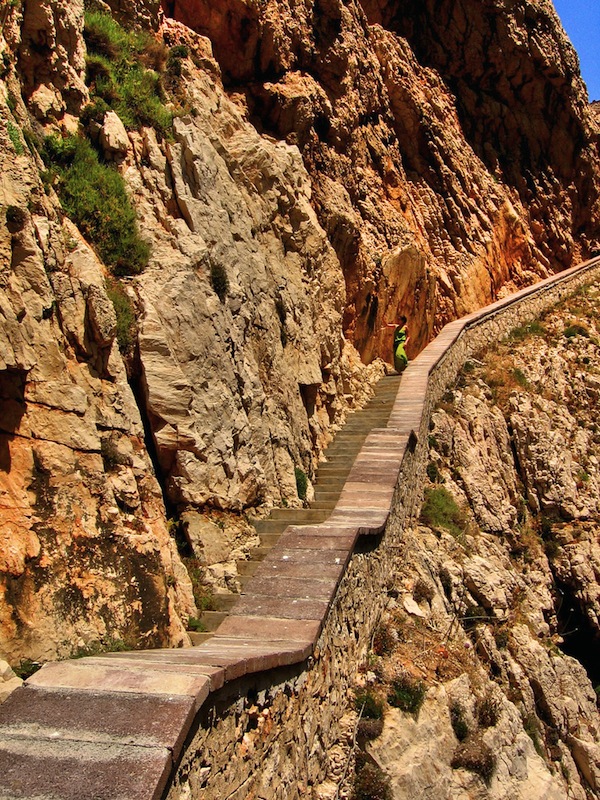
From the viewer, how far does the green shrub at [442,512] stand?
386 inches

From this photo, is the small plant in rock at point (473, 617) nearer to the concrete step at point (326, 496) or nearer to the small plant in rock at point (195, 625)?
the concrete step at point (326, 496)

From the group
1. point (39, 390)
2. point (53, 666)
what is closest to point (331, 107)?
point (39, 390)

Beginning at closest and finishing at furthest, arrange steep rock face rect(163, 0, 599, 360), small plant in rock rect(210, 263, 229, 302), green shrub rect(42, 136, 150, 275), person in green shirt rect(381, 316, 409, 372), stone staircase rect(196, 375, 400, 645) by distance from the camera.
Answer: stone staircase rect(196, 375, 400, 645)
green shrub rect(42, 136, 150, 275)
small plant in rock rect(210, 263, 229, 302)
steep rock face rect(163, 0, 599, 360)
person in green shirt rect(381, 316, 409, 372)

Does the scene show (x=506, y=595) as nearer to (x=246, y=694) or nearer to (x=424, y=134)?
(x=246, y=694)

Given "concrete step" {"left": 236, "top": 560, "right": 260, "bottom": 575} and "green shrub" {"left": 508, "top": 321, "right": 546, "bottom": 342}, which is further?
"green shrub" {"left": 508, "top": 321, "right": 546, "bottom": 342}

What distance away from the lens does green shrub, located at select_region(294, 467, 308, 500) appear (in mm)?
8242

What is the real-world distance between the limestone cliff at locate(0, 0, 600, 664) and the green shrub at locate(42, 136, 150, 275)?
105 mm

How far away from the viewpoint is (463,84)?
66.1ft

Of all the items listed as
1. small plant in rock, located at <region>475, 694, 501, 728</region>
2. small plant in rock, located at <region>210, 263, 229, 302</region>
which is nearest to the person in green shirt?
small plant in rock, located at <region>210, 263, 229, 302</region>

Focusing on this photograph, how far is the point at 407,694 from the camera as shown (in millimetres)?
6520

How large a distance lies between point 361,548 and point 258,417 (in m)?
1.86

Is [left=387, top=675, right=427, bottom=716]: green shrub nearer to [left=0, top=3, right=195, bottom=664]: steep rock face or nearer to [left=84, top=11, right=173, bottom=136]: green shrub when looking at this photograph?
[left=0, top=3, right=195, bottom=664]: steep rock face

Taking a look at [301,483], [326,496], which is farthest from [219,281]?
[326,496]

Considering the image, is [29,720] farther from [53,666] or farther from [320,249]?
[320,249]
